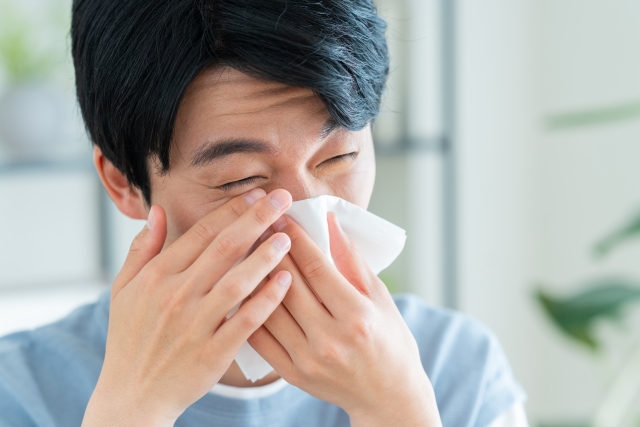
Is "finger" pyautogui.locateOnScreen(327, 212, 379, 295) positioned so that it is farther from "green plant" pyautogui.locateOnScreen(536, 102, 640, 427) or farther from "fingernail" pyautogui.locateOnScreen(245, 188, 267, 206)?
"green plant" pyautogui.locateOnScreen(536, 102, 640, 427)

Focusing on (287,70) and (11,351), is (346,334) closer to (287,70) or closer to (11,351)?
(287,70)

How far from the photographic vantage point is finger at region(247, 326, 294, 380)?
763 mm

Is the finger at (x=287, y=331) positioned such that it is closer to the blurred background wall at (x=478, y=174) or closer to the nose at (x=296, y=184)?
the nose at (x=296, y=184)

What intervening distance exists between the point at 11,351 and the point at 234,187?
44cm

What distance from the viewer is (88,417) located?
0.75 meters

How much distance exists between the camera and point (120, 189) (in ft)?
3.02

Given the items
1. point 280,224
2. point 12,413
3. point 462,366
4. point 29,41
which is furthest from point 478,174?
point 12,413

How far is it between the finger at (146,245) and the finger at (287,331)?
16 centimetres

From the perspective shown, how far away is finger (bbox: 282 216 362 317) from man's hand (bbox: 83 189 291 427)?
0.09 feet

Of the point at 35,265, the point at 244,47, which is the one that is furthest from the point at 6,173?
the point at 244,47

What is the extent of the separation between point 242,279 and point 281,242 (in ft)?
0.19

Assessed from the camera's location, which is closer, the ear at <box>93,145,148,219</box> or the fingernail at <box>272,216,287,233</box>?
the fingernail at <box>272,216,287,233</box>

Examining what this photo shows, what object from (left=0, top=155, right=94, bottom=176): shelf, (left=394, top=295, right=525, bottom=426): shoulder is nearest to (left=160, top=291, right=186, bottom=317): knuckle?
(left=394, top=295, right=525, bottom=426): shoulder

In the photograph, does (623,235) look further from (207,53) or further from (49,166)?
(49,166)
